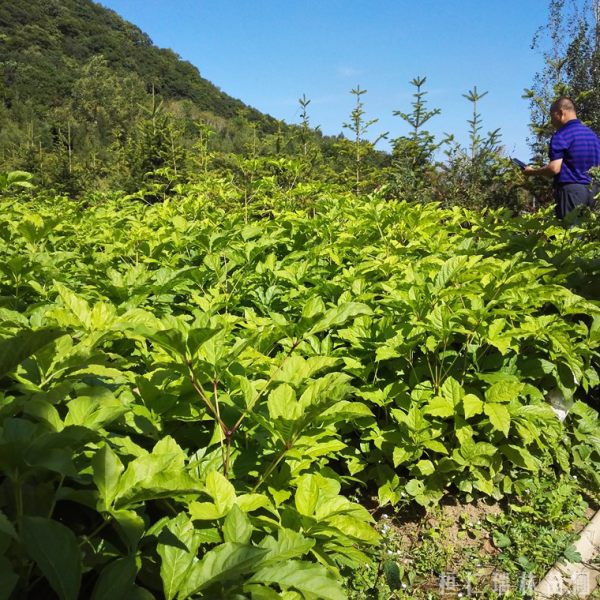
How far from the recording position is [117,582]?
0.85 metres

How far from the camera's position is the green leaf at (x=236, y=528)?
1101mm

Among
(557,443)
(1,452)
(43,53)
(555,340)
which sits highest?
(43,53)

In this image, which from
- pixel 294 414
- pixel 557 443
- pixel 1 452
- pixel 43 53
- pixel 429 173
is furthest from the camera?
pixel 43 53

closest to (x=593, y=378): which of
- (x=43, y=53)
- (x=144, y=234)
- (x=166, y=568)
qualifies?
(x=166, y=568)

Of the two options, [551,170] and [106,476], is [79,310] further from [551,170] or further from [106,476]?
[551,170]

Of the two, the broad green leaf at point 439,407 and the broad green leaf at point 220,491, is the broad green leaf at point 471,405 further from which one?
the broad green leaf at point 220,491

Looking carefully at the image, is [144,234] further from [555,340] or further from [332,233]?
[555,340]

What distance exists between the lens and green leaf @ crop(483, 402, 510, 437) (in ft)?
6.42

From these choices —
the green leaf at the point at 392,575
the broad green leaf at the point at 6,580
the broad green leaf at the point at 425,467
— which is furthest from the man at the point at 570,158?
the broad green leaf at the point at 6,580

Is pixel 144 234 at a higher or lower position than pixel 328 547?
higher

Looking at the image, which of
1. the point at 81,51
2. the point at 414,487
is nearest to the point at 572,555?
the point at 414,487

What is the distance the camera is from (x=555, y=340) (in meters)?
2.20

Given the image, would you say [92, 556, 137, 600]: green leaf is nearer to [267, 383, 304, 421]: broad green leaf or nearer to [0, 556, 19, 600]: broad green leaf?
[0, 556, 19, 600]: broad green leaf

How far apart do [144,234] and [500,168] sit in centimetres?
646
